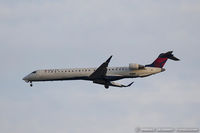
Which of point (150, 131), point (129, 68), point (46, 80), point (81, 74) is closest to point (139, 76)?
point (129, 68)

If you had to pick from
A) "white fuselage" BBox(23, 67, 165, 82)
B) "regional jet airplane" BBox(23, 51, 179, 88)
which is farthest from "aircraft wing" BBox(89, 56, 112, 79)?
"white fuselage" BBox(23, 67, 165, 82)

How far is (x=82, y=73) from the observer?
69.1 m

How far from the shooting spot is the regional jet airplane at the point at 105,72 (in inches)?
2633

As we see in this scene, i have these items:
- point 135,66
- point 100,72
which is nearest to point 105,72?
point 100,72

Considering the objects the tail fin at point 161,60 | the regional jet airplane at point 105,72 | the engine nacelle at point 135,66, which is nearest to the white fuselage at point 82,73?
the regional jet airplane at point 105,72

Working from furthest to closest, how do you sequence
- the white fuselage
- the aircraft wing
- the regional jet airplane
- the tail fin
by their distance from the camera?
the tail fin → the white fuselage → the regional jet airplane → the aircraft wing

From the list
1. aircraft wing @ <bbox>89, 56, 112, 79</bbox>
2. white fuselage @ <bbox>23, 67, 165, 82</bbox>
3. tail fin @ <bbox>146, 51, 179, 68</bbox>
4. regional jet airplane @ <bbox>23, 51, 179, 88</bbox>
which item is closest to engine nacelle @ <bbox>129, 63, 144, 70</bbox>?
regional jet airplane @ <bbox>23, 51, 179, 88</bbox>

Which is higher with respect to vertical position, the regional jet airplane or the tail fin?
the tail fin

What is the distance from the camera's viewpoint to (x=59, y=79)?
229 feet

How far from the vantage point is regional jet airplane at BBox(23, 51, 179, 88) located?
6688 centimetres

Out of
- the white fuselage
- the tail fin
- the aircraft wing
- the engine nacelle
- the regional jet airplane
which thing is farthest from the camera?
the tail fin

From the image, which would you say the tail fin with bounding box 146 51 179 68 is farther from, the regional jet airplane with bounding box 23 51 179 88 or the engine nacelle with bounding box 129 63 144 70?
the engine nacelle with bounding box 129 63 144 70

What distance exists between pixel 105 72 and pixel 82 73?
317 cm

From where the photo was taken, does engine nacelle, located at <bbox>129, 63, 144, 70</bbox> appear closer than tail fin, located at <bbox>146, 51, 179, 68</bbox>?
Yes
